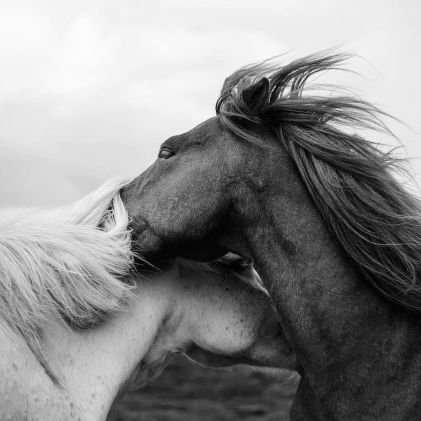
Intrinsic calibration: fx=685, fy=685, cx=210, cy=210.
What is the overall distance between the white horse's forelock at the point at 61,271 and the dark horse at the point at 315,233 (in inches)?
4.6

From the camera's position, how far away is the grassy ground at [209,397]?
2963 mm

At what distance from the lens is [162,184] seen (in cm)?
240

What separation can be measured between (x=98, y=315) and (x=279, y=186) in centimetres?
77

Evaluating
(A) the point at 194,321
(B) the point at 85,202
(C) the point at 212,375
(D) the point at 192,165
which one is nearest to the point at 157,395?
(C) the point at 212,375

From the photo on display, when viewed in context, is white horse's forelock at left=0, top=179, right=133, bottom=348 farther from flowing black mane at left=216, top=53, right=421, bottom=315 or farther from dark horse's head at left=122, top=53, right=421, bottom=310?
flowing black mane at left=216, top=53, right=421, bottom=315

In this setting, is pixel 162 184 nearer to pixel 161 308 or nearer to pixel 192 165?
pixel 192 165

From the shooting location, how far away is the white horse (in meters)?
2.25

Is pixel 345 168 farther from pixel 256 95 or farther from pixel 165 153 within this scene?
pixel 165 153

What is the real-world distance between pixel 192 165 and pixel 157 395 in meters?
1.20

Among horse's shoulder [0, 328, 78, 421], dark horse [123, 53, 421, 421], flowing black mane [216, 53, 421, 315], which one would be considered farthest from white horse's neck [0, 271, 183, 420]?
flowing black mane [216, 53, 421, 315]

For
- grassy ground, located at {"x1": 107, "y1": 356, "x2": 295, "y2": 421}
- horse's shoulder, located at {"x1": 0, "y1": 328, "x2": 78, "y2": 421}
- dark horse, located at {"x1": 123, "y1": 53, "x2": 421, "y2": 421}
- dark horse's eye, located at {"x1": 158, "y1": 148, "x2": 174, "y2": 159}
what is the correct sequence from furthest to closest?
grassy ground, located at {"x1": 107, "y1": 356, "x2": 295, "y2": 421} → dark horse's eye, located at {"x1": 158, "y1": 148, "x2": 174, "y2": 159} → dark horse, located at {"x1": 123, "y1": 53, "x2": 421, "y2": 421} → horse's shoulder, located at {"x1": 0, "y1": 328, "x2": 78, "y2": 421}

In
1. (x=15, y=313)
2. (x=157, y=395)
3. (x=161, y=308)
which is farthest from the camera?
(x=157, y=395)

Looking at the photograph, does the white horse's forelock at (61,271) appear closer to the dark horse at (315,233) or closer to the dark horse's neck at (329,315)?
the dark horse at (315,233)

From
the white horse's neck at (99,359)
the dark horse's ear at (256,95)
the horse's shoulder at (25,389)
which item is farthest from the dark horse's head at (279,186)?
the horse's shoulder at (25,389)
